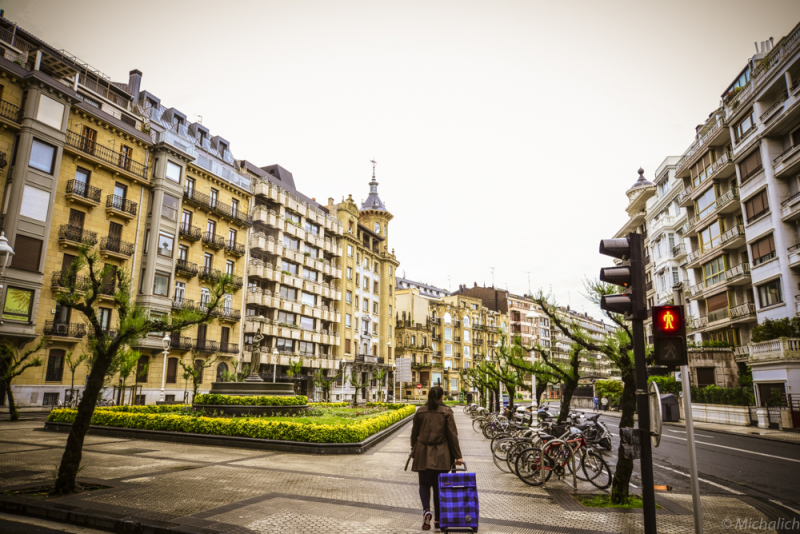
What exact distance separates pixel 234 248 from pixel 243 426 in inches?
1208

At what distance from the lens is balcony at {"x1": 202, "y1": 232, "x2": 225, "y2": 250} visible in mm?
41400

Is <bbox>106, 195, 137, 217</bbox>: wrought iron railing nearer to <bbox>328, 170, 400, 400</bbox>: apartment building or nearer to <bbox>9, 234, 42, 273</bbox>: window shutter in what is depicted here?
<bbox>9, 234, 42, 273</bbox>: window shutter

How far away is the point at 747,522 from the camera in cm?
773

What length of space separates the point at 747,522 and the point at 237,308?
1648 inches

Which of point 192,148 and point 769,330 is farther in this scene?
point 192,148

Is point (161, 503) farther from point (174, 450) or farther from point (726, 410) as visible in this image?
point (726, 410)

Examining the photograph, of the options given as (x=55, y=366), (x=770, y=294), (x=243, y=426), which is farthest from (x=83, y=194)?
(x=770, y=294)

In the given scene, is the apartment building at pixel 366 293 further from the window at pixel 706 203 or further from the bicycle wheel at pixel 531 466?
the bicycle wheel at pixel 531 466

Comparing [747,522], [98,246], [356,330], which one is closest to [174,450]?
[747,522]

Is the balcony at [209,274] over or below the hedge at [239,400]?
over

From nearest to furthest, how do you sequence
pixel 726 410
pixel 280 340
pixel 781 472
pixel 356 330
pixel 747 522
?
pixel 747 522 < pixel 781 472 < pixel 726 410 < pixel 280 340 < pixel 356 330

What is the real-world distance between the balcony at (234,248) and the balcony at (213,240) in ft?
2.43

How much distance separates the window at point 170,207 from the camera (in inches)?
1481

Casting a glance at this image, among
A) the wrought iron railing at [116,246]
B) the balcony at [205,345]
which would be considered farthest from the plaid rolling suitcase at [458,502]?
the balcony at [205,345]
